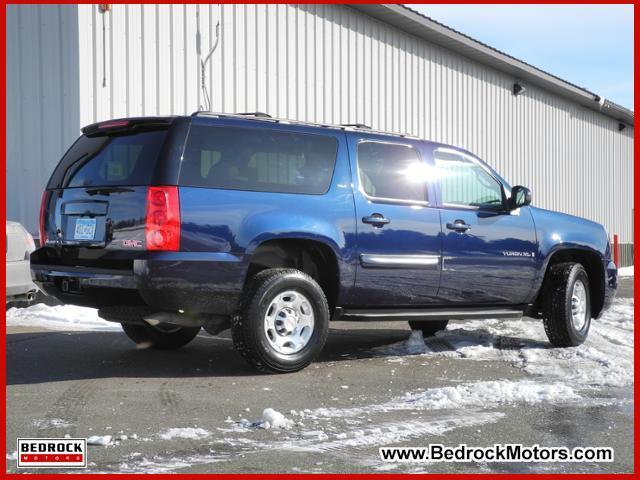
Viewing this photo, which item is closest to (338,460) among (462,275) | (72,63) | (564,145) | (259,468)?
(259,468)

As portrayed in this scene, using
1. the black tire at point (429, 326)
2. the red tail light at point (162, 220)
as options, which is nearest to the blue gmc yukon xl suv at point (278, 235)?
the red tail light at point (162, 220)

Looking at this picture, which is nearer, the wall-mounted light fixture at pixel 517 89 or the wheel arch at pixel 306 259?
the wheel arch at pixel 306 259

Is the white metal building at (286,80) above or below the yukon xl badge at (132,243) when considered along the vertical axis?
above

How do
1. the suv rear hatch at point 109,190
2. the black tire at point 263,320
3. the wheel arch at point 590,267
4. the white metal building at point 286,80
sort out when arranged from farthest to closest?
the white metal building at point 286,80, the wheel arch at point 590,267, the black tire at point 263,320, the suv rear hatch at point 109,190

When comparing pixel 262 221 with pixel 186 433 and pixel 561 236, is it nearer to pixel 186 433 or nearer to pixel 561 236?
pixel 186 433

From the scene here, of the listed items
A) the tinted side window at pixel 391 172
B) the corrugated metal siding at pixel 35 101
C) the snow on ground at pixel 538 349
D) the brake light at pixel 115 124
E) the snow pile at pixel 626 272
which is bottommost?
the snow pile at pixel 626 272

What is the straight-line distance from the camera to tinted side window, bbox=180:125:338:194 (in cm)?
588

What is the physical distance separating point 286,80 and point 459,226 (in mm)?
7726

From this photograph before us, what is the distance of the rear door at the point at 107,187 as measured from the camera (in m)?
5.73

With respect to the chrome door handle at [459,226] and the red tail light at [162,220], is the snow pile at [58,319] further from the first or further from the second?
the chrome door handle at [459,226]

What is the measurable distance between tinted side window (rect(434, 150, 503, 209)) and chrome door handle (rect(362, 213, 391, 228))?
0.78 metres

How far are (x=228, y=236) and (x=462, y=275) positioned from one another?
7.66ft

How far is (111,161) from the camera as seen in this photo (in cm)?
615

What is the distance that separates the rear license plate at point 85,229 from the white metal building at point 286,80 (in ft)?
17.4
